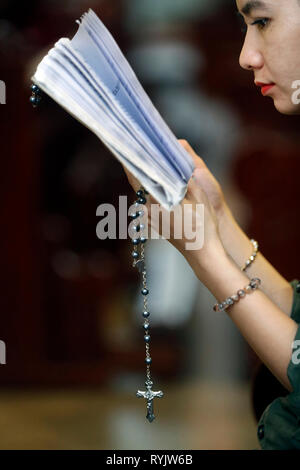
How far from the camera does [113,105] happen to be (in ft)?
3.08

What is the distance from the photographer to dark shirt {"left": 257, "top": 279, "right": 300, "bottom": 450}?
1051 millimetres

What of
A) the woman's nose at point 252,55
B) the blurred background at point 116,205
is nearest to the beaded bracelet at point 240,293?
the woman's nose at point 252,55

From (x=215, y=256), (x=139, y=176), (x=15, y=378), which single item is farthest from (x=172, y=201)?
(x=15, y=378)

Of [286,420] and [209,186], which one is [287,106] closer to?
[209,186]

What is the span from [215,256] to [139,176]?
226 mm

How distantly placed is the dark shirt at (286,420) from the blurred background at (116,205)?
5.73 feet

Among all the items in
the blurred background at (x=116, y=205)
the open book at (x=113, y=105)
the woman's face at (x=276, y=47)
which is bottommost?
the open book at (x=113, y=105)

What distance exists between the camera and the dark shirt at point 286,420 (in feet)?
3.45

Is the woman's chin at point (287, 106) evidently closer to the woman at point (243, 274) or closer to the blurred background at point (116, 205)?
the woman at point (243, 274)

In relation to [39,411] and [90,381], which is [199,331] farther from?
[39,411]

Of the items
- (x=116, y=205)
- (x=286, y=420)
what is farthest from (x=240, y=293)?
(x=116, y=205)

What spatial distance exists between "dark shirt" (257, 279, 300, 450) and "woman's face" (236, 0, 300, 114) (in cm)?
36

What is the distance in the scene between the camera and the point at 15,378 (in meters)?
3.17

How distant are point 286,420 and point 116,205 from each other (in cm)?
207
